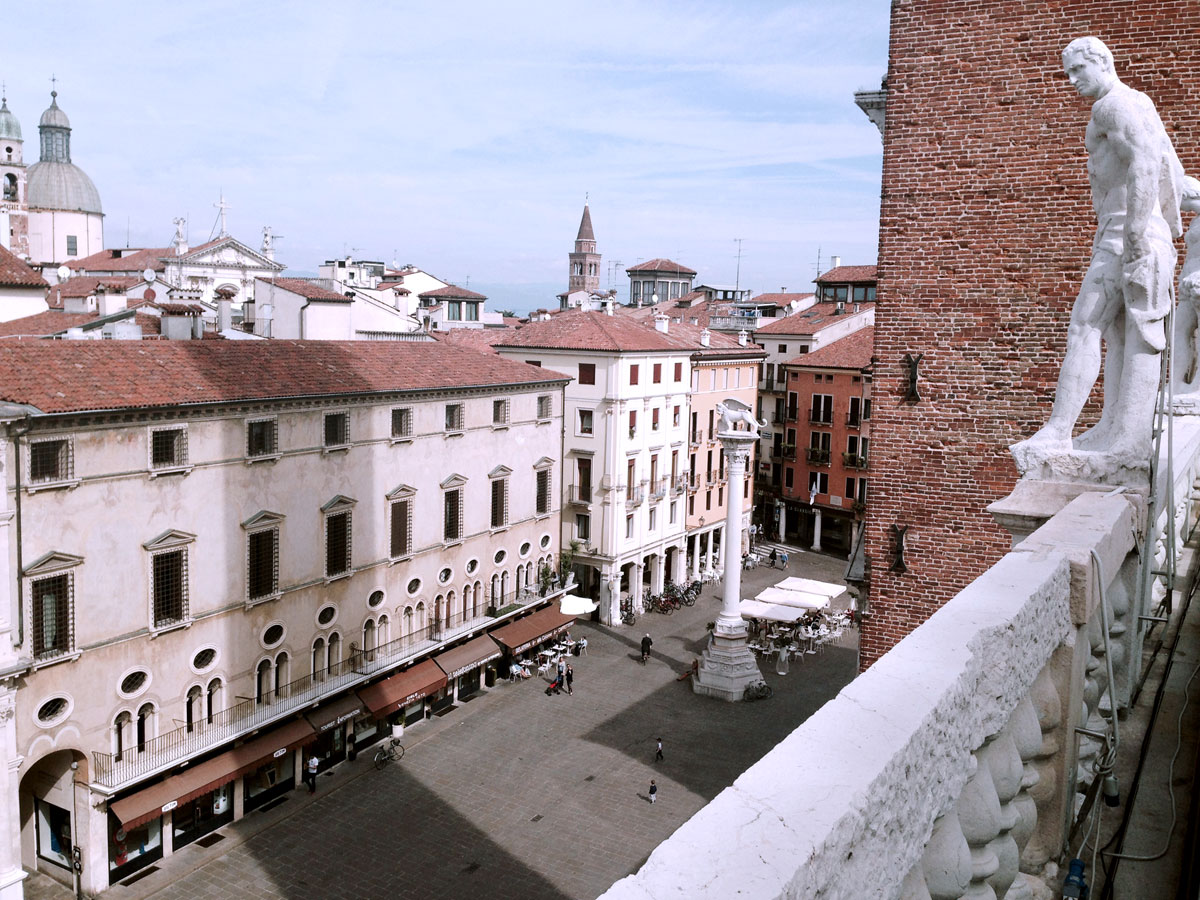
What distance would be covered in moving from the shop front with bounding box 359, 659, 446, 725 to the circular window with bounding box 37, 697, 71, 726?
8.32m

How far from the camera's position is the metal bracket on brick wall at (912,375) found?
13.5 meters

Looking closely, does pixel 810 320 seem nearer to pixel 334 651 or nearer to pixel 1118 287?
pixel 334 651

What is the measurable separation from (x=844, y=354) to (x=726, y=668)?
21.5 metres

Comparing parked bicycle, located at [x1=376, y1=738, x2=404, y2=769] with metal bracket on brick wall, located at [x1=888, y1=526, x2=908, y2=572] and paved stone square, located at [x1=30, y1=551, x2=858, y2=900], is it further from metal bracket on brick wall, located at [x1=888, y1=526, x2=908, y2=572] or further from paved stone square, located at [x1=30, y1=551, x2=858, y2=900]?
metal bracket on brick wall, located at [x1=888, y1=526, x2=908, y2=572]

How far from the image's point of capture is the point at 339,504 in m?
26.2

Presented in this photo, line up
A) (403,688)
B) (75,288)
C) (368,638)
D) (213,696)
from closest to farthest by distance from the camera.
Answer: (213,696), (368,638), (403,688), (75,288)

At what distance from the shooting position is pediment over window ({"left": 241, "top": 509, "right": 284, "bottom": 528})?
23594mm

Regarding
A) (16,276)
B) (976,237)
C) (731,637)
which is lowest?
(731,637)

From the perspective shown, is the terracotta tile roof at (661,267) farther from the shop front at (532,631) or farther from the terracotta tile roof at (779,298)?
the shop front at (532,631)

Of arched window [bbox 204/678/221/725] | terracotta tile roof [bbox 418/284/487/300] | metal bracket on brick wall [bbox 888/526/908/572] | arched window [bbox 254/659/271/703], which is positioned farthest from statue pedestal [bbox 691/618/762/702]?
terracotta tile roof [bbox 418/284/487/300]

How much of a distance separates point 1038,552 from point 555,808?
21.2 metres

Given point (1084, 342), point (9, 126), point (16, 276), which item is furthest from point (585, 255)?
point (1084, 342)

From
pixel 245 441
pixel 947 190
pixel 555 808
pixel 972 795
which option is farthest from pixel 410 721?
pixel 972 795

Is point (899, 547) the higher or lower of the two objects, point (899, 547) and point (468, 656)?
the higher
